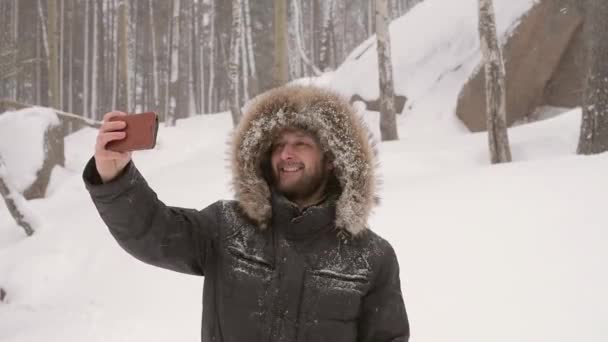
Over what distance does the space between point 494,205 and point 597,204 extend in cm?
89

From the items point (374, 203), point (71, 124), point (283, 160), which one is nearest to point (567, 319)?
point (374, 203)

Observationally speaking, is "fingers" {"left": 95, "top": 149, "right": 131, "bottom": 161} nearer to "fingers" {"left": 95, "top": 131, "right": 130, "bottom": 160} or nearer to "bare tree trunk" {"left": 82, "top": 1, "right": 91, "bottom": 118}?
"fingers" {"left": 95, "top": 131, "right": 130, "bottom": 160}

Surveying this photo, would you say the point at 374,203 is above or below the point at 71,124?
→ below

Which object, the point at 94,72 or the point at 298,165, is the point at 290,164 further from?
the point at 94,72

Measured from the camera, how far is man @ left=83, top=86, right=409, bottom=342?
67.4 inches

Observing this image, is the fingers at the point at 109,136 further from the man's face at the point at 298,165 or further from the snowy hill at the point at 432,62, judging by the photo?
the snowy hill at the point at 432,62

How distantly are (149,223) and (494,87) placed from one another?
599 cm

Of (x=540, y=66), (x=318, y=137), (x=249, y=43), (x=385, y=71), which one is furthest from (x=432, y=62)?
(x=318, y=137)

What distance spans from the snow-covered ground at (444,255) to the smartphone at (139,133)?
8.91 ft

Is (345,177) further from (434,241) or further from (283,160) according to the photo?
(434,241)

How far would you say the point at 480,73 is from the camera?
30.8ft

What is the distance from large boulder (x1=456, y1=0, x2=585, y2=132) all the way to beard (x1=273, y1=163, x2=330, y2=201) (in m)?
8.06

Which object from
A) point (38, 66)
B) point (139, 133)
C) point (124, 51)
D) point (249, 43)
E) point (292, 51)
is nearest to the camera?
point (139, 133)

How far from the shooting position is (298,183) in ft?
6.34
